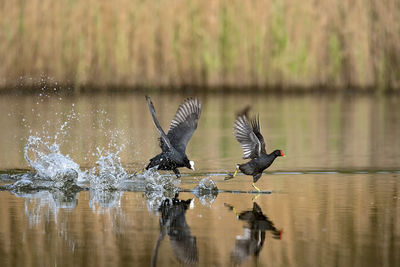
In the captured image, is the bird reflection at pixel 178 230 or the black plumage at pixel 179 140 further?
the black plumage at pixel 179 140

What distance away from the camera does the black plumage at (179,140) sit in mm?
8719

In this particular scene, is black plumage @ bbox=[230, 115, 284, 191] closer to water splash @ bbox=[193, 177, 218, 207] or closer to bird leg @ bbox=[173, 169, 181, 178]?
water splash @ bbox=[193, 177, 218, 207]

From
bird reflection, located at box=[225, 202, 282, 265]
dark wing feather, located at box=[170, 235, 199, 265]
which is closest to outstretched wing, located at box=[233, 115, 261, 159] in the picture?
bird reflection, located at box=[225, 202, 282, 265]

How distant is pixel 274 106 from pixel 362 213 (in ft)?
40.4

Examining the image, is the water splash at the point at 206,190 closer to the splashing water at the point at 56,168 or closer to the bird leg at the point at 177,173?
the bird leg at the point at 177,173

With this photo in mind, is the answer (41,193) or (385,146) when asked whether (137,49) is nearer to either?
(385,146)

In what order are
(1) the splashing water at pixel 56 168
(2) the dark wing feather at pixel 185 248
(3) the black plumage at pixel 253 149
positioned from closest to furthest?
(2) the dark wing feather at pixel 185 248, (3) the black plumage at pixel 253 149, (1) the splashing water at pixel 56 168

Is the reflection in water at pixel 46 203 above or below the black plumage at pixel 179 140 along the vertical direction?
below

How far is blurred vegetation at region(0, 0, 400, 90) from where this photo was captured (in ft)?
66.1

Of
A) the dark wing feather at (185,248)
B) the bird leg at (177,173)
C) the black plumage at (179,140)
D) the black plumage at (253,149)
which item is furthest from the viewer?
the bird leg at (177,173)

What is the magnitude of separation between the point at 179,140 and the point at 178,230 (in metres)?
2.90

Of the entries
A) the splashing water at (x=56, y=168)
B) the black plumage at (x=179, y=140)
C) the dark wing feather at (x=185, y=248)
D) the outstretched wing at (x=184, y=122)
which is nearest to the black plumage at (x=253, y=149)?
the black plumage at (x=179, y=140)

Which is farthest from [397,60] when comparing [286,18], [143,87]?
[143,87]

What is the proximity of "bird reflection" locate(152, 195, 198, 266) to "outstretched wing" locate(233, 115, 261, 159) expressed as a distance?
2.99ft
